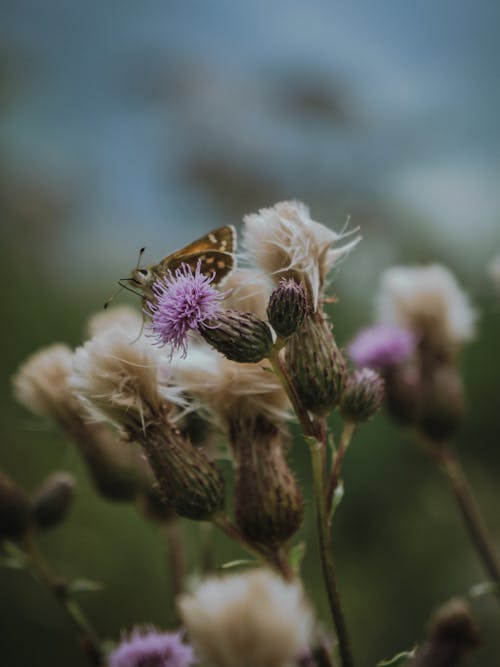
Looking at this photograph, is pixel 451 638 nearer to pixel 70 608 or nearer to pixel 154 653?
pixel 154 653

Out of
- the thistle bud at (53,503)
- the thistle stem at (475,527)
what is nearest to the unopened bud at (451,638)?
the thistle stem at (475,527)

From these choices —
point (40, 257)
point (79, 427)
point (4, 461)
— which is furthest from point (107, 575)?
point (40, 257)

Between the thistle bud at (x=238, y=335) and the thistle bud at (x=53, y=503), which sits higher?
the thistle bud at (x=53, y=503)

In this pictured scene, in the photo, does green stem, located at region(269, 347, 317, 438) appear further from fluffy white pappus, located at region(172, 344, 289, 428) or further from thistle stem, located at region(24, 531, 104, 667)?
thistle stem, located at region(24, 531, 104, 667)

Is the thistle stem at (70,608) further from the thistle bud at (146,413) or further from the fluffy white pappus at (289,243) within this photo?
the fluffy white pappus at (289,243)

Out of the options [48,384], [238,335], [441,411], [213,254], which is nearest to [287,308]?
[238,335]
